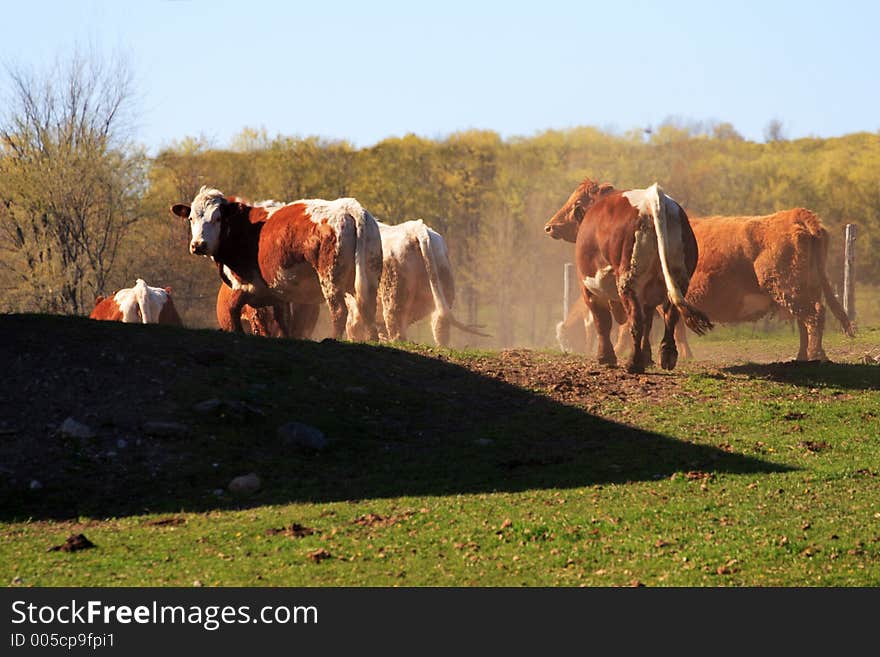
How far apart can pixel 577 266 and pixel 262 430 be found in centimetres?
659

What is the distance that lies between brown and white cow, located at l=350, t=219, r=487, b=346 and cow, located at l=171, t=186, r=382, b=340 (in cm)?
246

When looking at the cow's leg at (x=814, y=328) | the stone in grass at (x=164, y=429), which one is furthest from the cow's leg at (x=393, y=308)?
the stone in grass at (x=164, y=429)

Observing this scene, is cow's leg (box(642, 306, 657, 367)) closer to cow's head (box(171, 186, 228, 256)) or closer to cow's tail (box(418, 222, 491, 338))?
cow's tail (box(418, 222, 491, 338))

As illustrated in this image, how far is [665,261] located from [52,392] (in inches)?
320

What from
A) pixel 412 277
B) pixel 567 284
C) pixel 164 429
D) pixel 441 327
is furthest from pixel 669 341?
pixel 567 284

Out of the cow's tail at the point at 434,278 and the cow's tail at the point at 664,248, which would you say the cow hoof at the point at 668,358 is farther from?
the cow's tail at the point at 434,278

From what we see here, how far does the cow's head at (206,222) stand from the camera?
20109mm

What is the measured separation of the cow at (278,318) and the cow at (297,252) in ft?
2.39

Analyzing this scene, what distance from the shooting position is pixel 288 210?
1983 centimetres

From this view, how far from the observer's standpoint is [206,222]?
2022 centimetres

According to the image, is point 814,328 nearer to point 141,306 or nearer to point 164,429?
point 141,306

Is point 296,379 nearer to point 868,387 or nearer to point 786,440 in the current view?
point 786,440

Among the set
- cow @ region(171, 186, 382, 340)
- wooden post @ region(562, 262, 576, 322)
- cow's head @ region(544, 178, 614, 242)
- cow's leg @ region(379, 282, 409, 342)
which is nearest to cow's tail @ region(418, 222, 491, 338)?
cow's leg @ region(379, 282, 409, 342)

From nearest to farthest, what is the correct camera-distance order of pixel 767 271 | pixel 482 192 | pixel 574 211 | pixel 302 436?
pixel 302 436 → pixel 574 211 → pixel 767 271 → pixel 482 192
